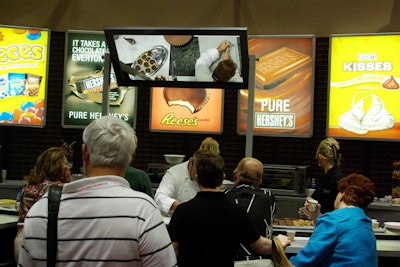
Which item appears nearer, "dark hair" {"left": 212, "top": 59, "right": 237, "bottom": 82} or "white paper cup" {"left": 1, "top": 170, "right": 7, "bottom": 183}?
"dark hair" {"left": 212, "top": 59, "right": 237, "bottom": 82}

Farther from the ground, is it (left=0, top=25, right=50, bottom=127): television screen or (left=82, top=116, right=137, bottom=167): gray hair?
(left=0, top=25, right=50, bottom=127): television screen

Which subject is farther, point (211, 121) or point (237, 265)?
point (211, 121)

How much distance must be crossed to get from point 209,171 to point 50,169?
1.62m

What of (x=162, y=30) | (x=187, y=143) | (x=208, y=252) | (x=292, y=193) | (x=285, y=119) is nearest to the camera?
(x=208, y=252)

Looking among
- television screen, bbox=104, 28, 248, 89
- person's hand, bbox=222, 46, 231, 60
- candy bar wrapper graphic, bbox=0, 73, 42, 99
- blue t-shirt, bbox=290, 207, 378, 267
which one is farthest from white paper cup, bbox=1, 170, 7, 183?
blue t-shirt, bbox=290, 207, 378, 267

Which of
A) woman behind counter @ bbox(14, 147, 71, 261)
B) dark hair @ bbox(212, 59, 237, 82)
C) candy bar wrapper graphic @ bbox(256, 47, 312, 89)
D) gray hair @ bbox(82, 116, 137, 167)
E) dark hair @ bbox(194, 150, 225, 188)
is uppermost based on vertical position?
candy bar wrapper graphic @ bbox(256, 47, 312, 89)

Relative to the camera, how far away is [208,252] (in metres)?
3.10

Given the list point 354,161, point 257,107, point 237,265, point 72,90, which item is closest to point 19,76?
point 72,90

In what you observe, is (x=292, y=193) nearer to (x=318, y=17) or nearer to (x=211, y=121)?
(x=211, y=121)

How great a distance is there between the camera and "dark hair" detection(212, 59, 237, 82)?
4934mm

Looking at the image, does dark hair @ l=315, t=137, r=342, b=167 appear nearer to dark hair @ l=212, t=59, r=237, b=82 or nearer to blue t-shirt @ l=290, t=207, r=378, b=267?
dark hair @ l=212, t=59, r=237, b=82

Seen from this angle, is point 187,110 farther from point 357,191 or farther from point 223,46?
point 357,191

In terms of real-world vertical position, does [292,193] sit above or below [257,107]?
below

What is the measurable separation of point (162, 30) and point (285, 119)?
3068 mm
